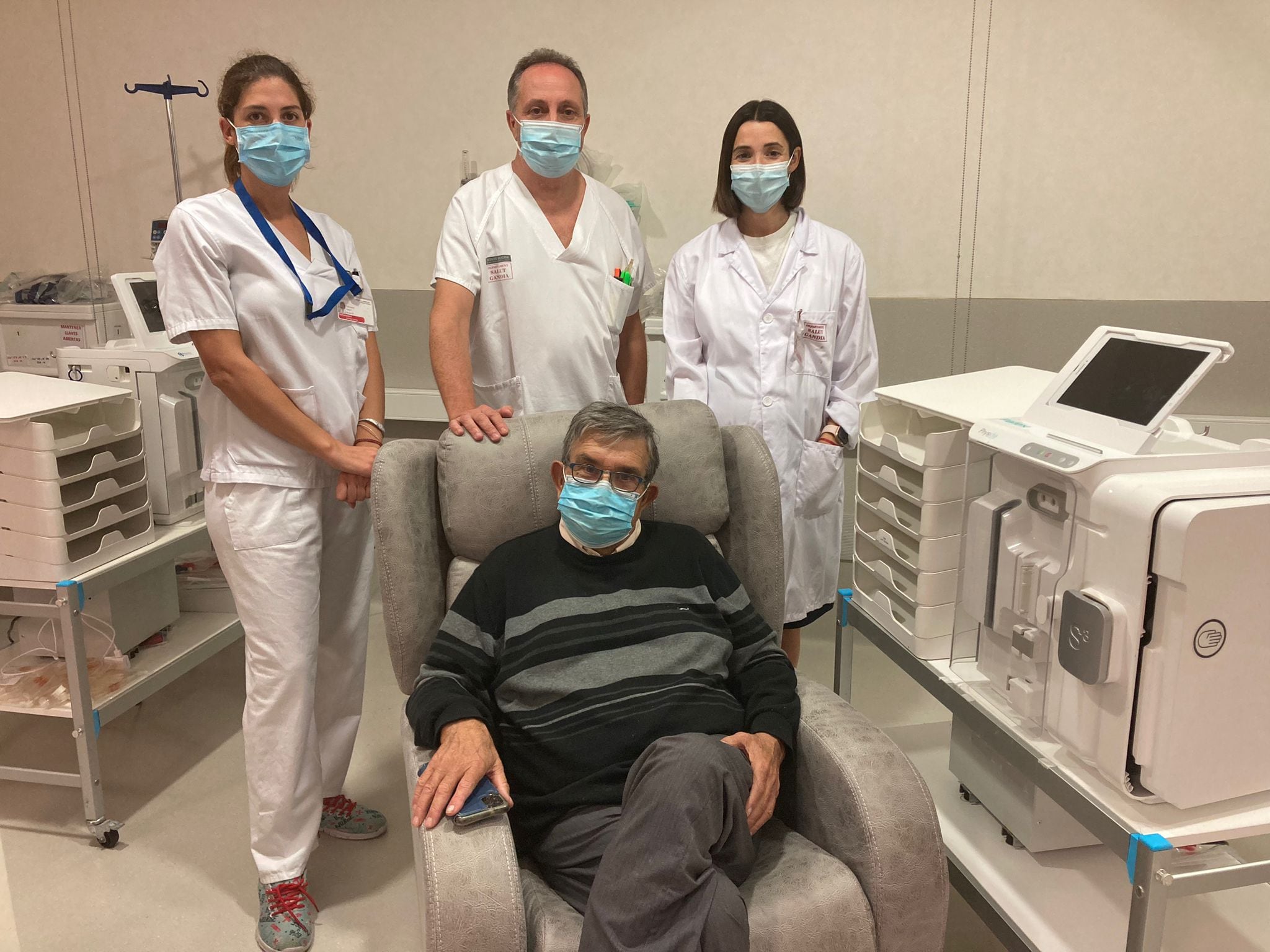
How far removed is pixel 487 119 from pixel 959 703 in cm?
282

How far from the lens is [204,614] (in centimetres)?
287

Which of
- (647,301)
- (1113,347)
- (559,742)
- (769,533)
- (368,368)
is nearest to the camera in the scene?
(1113,347)

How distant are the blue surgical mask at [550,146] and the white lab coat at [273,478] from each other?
0.46 meters

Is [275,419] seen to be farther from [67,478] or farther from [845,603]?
[845,603]

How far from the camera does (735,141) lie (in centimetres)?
230

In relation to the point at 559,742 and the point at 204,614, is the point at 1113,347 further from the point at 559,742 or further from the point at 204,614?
the point at 204,614

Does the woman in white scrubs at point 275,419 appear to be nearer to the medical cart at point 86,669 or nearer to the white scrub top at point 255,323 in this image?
the white scrub top at point 255,323

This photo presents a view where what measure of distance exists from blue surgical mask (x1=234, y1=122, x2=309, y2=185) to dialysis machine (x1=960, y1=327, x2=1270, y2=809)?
139 centimetres

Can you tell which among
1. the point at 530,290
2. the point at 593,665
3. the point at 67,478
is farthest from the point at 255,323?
the point at 593,665

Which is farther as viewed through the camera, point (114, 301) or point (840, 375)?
point (114, 301)

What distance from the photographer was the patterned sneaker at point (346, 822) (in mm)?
2299

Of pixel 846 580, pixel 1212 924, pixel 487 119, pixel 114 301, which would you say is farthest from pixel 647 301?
pixel 1212 924

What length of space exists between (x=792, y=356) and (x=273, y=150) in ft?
3.99

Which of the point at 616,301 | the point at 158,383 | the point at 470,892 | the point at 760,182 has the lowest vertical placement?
the point at 470,892
